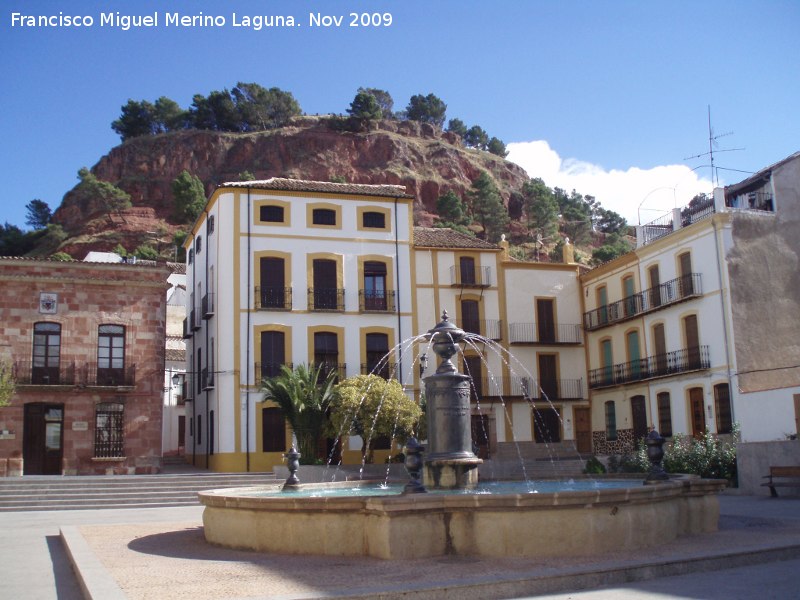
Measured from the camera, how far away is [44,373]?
1246 inches

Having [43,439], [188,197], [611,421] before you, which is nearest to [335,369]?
[43,439]

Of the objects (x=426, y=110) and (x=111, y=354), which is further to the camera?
(x=426, y=110)

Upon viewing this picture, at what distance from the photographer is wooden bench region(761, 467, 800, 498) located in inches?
786

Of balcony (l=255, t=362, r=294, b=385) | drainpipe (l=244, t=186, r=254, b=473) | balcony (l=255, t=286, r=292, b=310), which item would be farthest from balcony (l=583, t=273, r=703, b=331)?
drainpipe (l=244, t=186, r=254, b=473)

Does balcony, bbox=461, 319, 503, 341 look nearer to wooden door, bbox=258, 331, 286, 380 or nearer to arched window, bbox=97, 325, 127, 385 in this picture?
wooden door, bbox=258, 331, 286, 380

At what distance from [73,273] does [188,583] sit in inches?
993

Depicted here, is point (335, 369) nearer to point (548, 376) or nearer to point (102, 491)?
point (548, 376)

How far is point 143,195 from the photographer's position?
331 ft

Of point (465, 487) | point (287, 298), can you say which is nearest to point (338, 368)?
point (287, 298)

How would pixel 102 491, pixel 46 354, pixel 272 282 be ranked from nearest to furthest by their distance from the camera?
pixel 102 491 < pixel 46 354 < pixel 272 282

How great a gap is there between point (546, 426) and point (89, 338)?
20383 millimetres

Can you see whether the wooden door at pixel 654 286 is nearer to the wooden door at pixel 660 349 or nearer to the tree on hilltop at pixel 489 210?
the wooden door at pixel 660 349

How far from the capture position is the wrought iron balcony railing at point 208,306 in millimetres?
36625

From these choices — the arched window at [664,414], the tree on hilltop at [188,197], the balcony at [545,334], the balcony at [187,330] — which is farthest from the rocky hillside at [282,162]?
the arched window at [664,414]
